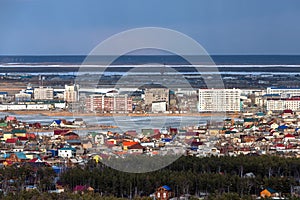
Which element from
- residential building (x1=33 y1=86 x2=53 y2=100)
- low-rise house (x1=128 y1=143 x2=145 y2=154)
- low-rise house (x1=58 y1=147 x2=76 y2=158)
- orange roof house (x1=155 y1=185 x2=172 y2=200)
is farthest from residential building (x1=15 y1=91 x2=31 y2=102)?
orange roof house (x1=155 y1=185 x2=172 y2=200)

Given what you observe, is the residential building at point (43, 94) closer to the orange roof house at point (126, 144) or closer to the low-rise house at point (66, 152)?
the orange roof house at point (126, 144)

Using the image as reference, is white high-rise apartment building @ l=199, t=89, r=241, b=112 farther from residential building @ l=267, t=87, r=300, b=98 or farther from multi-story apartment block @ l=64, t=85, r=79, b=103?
multi-story apartment block @ l=64, t=85, r=79, b=103

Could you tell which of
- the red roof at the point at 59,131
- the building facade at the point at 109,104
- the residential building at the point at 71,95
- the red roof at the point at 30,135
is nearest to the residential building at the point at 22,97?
the residential building at the point at 71,95

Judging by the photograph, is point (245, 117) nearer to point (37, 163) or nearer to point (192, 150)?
A: point (192, 150)

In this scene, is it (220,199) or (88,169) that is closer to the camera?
(220,199)

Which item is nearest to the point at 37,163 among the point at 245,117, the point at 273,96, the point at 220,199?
the point at 220,199

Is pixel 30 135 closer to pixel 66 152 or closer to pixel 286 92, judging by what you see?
pixel 66 152
